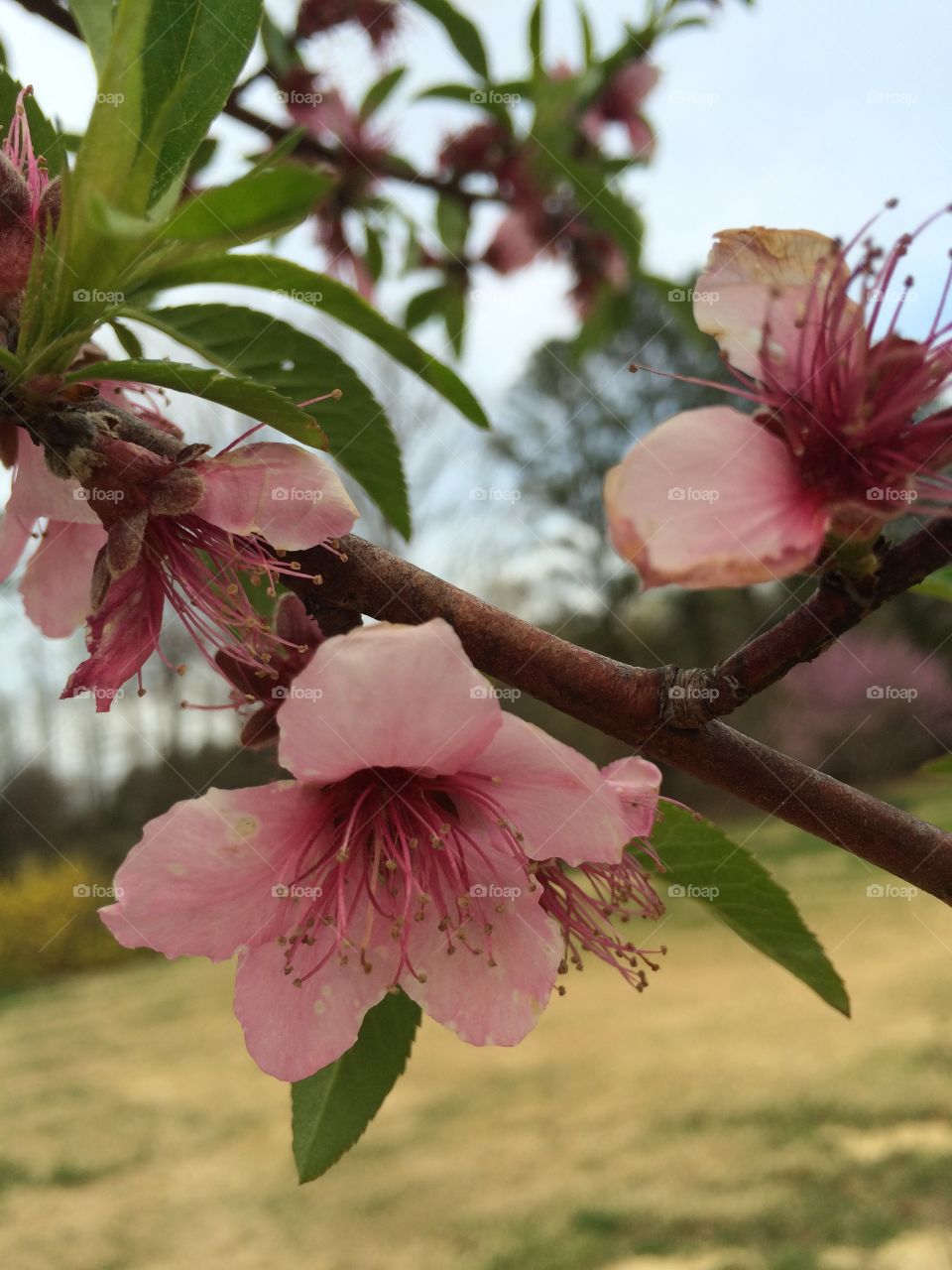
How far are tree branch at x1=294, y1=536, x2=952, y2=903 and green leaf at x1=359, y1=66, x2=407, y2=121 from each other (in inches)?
55.5

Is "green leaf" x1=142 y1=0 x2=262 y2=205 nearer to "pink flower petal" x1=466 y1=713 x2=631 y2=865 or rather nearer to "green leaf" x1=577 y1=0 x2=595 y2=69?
"pink flower petal" x1=466 y1=713 x2=631 y2=865

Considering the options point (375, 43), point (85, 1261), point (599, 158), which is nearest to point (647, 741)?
point (599, 158)

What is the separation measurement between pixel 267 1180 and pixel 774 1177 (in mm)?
1888

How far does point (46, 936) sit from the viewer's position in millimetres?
5910

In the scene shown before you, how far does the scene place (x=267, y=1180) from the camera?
381cm

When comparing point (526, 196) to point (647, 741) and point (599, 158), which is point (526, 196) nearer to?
point (599, 158)

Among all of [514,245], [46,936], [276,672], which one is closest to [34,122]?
[276,672]

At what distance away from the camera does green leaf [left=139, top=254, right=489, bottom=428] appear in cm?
37

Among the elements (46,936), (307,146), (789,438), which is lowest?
(46,936)

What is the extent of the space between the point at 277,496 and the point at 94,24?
0.25m

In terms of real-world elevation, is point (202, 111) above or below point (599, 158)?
below

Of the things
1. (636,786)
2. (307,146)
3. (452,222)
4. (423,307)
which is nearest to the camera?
(636,786)

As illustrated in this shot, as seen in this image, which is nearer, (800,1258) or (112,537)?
(112,537)

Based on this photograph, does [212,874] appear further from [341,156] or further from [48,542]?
[341,156]
